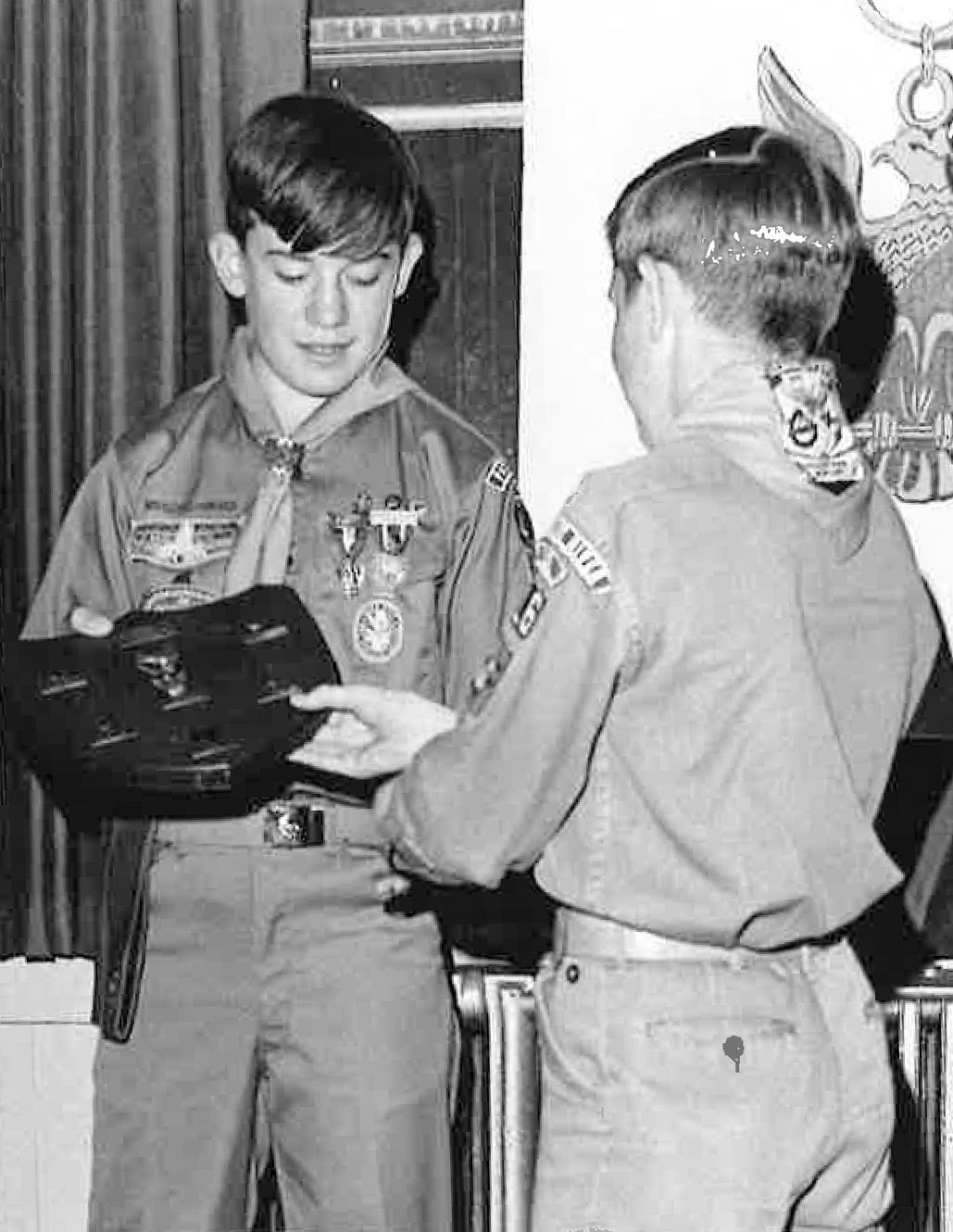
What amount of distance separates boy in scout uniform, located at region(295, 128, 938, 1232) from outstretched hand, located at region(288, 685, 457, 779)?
0.13 meters

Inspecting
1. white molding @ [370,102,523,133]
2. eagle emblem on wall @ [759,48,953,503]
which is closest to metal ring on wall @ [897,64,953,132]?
eagle emblem on wall @ [759,48,953,503]

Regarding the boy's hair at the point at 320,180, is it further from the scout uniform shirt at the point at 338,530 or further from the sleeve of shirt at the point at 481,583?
the sleeve of shirt at the point at 481,583

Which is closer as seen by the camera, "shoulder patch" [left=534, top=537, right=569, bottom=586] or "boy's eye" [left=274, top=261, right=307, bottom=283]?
"shoulder patch" [left=534, top=537, right=569, bottom=586]

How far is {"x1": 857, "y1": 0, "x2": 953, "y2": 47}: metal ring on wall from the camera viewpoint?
2.63 metres

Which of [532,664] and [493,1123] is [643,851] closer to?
[532,664]

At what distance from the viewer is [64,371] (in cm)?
271

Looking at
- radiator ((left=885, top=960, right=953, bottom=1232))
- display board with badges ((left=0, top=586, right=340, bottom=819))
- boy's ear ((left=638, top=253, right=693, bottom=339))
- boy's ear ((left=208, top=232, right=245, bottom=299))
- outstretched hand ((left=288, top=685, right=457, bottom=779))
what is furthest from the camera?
radiator ((left=885, top=960, right=953, bottom=1232))

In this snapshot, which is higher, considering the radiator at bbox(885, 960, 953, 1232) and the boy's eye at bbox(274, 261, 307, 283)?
the boy's eye at bbox(274, 261, 307, 283)

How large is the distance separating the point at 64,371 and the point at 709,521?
122 cm

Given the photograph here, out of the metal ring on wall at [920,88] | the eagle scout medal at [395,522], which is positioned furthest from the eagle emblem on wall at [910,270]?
the eagle scout medal at [395,522]

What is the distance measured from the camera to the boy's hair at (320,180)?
236cm

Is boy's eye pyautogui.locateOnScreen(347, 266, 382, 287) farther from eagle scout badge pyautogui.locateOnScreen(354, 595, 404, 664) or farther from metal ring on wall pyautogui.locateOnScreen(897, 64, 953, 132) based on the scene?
metal ring on wall pyautogui.locateOnScreen(897, 64, 953, 132)

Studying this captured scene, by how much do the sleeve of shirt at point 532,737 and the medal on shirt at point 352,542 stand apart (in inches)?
22.0

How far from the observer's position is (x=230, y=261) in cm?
247
